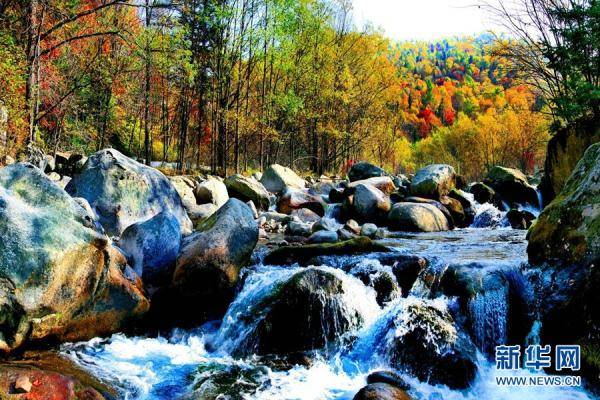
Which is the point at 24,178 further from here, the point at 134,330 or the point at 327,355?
the point at 327,355

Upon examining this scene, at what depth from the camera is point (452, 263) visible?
271 inches

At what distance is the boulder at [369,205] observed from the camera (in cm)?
1376

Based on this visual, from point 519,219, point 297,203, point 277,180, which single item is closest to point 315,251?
point 297,203

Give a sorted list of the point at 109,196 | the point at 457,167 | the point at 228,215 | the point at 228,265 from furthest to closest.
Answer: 1. the point at 457,167
2. the point at 109,196
3. the point at 228,215
4. the point at 228,265

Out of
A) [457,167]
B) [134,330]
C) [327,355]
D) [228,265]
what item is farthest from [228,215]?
[457,167]

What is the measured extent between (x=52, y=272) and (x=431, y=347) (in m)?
4.40

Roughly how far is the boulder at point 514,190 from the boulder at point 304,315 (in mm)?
13145

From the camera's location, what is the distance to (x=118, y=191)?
8562mm

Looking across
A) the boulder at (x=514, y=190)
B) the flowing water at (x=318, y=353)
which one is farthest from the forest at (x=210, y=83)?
the flowing water at (x=318, y=353)

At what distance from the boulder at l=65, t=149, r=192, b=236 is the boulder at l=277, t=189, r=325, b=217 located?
5.93 meters

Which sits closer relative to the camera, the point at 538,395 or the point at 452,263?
the point at 538,395

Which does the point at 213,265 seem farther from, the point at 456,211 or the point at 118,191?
the point at 456,211

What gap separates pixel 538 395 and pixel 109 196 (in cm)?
745

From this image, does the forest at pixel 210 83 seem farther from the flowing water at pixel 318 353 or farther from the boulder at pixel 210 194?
the flowing water at pixel 318 353
